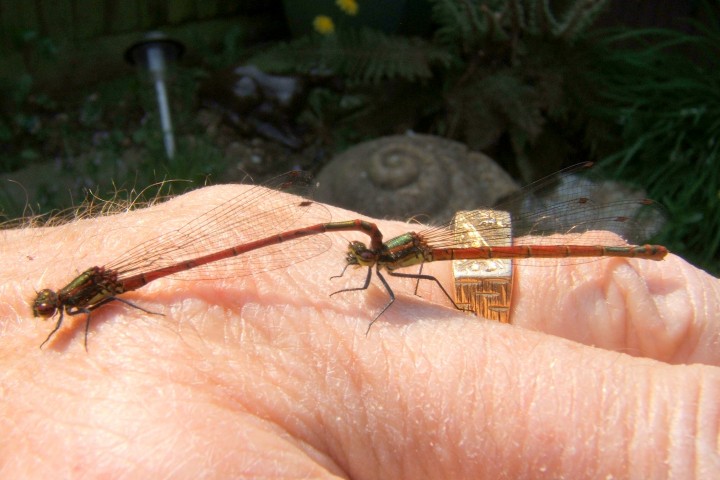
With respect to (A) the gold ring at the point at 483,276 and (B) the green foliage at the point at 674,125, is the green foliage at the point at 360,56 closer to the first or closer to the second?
(B) the green foliage at the point at 674,125

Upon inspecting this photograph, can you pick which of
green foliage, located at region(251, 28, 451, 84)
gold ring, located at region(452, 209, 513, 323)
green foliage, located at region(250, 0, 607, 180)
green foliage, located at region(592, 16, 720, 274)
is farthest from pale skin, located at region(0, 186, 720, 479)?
green foliage, located at region(251, 28, 451, 84)

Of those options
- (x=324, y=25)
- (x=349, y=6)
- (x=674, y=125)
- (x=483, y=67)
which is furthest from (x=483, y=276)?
(x=349, y=6)

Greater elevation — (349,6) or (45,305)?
(349,6)

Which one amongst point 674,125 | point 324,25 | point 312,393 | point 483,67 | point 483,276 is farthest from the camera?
point 324,25

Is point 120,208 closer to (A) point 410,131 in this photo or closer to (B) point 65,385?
(B) point 65,385

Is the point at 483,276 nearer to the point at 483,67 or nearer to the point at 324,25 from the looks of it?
the point at 483,67

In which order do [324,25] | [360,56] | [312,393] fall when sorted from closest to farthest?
[312,393], [360,56], [324,25]

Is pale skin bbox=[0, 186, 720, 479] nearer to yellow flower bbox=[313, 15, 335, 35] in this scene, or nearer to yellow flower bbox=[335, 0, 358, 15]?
yellow flower bbox=[313, 15, 335, 35]

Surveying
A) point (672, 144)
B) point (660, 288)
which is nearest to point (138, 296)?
point (660, 288)
